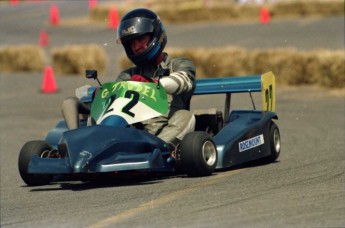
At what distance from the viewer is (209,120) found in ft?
31.1

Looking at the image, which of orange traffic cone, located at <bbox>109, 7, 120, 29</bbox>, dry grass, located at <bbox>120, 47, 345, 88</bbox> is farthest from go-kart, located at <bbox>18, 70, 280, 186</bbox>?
orange traffic cone, located at <bbox>109, 7, 120, 29</bbox>

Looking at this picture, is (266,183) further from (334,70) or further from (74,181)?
(334,70)

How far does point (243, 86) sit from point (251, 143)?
0.78 metres

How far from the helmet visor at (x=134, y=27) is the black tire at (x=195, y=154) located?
119 cm

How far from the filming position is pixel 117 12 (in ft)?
110

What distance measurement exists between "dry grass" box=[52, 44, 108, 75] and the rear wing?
1206 cm

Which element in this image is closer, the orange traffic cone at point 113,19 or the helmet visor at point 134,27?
the helmet visor at point 134,27

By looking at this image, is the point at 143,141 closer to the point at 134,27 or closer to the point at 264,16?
the point at 134,27

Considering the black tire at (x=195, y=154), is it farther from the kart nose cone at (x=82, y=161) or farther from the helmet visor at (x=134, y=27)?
the helmet visor at (x=134, y=27)

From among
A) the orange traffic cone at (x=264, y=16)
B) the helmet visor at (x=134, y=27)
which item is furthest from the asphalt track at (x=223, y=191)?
the orange traffic cone at (x=264, y=16)

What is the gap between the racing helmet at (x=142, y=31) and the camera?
29.4ft

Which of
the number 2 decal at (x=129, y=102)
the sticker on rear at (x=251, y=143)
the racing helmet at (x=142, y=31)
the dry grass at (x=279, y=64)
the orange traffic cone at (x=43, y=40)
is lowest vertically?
the orange traffic cone at (x=43, y=40)

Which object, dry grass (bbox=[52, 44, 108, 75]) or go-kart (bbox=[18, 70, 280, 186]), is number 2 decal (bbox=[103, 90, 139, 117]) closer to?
go-kart (bbox=[18, 70, 280, 186])

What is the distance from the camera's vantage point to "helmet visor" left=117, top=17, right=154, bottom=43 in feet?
29.4
